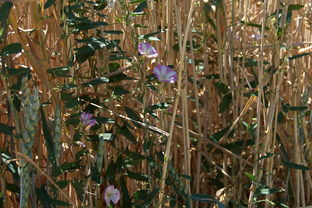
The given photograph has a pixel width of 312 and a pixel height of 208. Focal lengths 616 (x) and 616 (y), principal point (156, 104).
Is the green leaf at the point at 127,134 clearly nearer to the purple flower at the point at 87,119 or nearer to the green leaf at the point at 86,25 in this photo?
the purple flower at the point at 87,119

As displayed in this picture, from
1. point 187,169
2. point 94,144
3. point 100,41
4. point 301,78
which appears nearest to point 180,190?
point 187,169

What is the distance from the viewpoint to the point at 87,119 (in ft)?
3.76

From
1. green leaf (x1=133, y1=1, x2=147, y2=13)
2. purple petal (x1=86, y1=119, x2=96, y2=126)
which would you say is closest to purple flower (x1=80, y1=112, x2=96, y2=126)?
purple petal (x1=86, y1=119, x2=96, y2=126)

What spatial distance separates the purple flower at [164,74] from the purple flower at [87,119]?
0.15 meters

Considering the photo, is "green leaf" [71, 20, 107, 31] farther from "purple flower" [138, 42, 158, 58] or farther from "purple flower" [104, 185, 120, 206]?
"purple flower" [104, 185, 120, 206]

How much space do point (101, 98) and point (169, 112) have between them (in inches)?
5.5

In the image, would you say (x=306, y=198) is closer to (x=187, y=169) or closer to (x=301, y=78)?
(x=301, y=78)

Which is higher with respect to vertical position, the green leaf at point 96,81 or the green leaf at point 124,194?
the green leaf at point 96,81

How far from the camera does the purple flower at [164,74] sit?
1.14 metres

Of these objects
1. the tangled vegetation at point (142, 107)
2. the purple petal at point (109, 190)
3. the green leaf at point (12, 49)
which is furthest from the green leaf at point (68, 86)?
the purple petal at point (109, 190)

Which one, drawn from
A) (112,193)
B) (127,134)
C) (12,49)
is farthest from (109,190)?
(12,49)

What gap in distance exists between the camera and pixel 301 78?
145 cm

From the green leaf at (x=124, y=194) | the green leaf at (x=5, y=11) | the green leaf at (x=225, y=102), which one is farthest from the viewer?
the green leaf at (x=225, y=102)

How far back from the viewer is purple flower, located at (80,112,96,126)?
3.75ft
